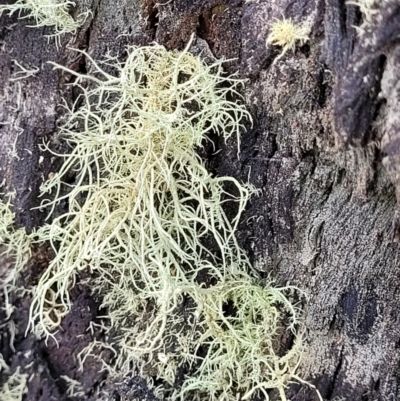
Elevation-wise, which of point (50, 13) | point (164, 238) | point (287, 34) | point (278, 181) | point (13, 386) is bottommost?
point (13, 386)

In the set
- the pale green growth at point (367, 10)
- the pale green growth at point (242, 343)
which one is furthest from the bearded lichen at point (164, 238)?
the pale green growth at point (367, 10)

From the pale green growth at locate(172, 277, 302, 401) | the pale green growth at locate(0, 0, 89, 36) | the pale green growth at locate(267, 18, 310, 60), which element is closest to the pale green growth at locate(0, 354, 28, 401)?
the pale green growth at locate(172, 277, 302, 401)

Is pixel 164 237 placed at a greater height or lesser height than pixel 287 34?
lesser

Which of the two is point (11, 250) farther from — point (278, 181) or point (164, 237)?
point (278, 181)

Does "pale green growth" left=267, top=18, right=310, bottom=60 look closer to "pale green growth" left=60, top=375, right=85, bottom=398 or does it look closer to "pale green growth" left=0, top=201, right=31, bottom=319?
"pale green growth" left=0, top=201, right=31, bottom=319

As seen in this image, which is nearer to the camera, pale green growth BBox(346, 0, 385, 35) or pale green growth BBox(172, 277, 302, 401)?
pale green growth BBox(346, 0, 385, 35)

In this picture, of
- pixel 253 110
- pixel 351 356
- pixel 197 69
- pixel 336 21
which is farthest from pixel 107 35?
pixel 351 356

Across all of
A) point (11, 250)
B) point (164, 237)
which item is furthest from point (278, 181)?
point (11, 250)
